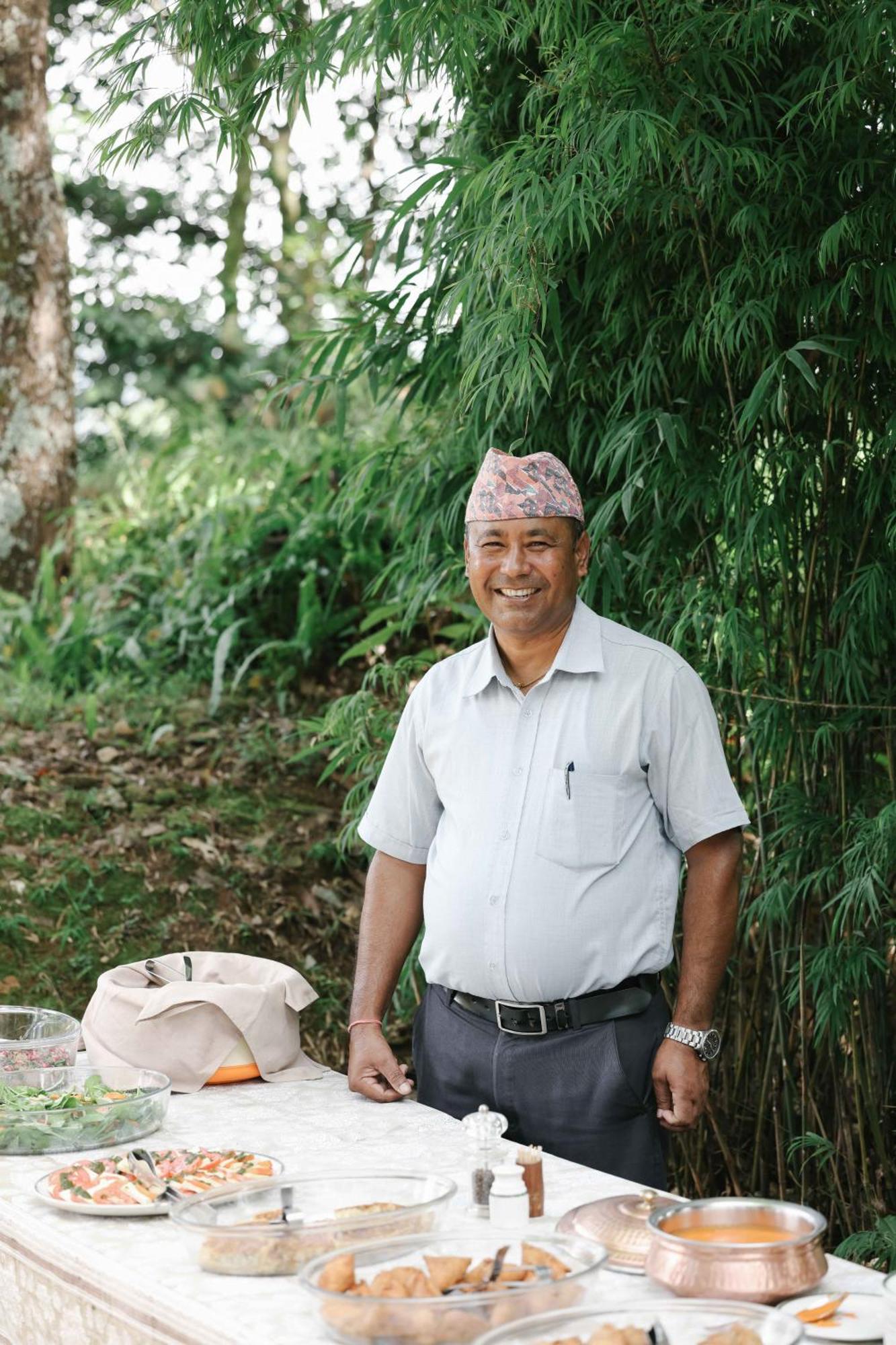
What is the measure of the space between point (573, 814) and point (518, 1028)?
1.18ft

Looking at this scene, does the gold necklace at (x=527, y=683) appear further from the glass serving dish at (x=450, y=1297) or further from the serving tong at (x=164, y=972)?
the glass serving dish at (x=450, y=1297)

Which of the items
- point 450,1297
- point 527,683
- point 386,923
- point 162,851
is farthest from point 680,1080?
point 162,851

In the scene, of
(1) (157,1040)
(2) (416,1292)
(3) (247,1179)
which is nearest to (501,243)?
(1) (157,1040)

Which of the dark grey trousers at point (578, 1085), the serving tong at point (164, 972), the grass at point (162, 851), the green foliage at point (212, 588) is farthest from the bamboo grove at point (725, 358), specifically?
the green foliage at point (212, 588)

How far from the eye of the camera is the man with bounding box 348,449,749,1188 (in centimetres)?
235

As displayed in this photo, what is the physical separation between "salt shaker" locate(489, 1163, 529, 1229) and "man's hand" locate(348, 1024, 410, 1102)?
0.69 m

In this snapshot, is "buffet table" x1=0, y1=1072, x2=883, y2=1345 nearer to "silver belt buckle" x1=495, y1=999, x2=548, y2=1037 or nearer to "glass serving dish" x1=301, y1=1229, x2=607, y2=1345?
"glass serving dish" x1=301, y1=1229, x2=607, y2=1345

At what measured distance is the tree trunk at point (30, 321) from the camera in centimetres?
595

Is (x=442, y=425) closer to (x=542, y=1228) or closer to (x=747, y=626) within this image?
(x=747, y=626)

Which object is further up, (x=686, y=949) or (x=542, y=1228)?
(x=686, y=949)

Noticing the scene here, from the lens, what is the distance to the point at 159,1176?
184 centimetres

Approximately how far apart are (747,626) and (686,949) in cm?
83

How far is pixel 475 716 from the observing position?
8.23 ft

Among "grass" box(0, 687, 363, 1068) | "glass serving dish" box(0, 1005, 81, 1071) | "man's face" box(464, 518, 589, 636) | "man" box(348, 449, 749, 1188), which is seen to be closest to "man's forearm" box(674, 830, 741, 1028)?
"man" box(348, 449, 749, 1188)
